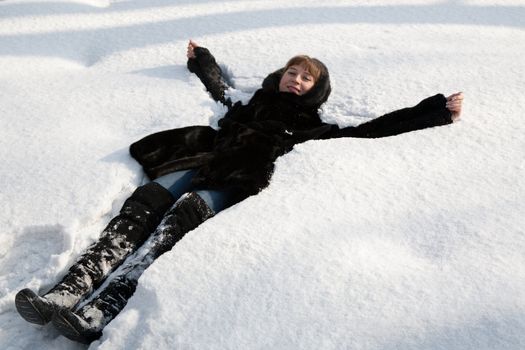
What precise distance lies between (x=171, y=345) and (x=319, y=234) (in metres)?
0.69

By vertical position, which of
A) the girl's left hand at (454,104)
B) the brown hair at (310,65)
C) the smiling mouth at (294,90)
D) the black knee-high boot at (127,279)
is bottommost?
the black knee-high boot at (127,279)

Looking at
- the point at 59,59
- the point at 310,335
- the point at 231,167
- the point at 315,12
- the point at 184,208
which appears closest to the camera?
the point at 310,335

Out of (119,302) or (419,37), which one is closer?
(119,302)

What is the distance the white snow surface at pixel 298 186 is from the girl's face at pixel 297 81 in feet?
0.67

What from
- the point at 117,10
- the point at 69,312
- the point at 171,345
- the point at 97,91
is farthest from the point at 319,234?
the point at 117,10

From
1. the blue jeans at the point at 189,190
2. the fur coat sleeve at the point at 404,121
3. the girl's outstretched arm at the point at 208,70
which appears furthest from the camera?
the girl's outstretched arm at the point at 208,70

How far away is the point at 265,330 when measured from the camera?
164 centimetres

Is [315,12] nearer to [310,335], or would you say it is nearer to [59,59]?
[59,59]

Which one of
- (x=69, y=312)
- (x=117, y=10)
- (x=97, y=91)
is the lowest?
(x=69, y=312)

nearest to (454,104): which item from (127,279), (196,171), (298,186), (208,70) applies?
(298,186)

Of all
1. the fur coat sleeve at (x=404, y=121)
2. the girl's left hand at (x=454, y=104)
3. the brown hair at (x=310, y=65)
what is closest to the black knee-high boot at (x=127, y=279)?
the fur coat sleeve at (x=404, y=121)

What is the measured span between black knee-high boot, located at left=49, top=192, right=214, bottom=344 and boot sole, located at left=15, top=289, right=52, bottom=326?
0.06 meters

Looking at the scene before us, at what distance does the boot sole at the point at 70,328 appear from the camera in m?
1.67

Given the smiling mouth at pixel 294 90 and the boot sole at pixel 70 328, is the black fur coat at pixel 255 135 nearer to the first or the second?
the smiling mouth at pixel 294 90
